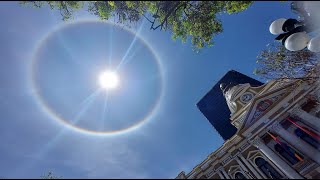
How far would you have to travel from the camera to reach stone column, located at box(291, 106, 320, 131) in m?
17.2

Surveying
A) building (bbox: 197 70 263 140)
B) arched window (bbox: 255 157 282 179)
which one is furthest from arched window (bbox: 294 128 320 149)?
building (bbox: 197 70 263 140)

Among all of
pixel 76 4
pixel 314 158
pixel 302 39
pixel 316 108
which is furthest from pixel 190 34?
pixel 316 108

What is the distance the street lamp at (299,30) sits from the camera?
5703 mm

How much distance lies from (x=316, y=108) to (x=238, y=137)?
6.49m

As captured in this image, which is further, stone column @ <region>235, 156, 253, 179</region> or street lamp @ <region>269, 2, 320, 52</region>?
stone column @ <region>235, 156, 253, 179</region>

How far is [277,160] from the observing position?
57.0 feet

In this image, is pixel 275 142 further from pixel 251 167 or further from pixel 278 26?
pixel 278 26

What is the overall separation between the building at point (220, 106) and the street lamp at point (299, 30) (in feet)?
151

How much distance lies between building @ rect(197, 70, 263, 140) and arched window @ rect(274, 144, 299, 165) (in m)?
32.1

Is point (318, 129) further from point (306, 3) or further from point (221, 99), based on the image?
point (221, 99)

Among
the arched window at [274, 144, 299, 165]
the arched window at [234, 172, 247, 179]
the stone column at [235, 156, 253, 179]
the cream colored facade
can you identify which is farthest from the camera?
the arched window at [234, 172, 247, 179]

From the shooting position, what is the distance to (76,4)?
888cm

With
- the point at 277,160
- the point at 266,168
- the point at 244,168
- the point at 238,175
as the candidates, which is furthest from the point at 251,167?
the point at 277,160

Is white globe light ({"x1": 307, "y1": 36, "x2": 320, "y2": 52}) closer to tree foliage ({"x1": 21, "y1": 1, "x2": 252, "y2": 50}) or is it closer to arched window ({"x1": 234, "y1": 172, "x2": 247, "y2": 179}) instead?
tree foliage ({"x1": 21, "y1": 1, "x2": 252, "y2": 50})
